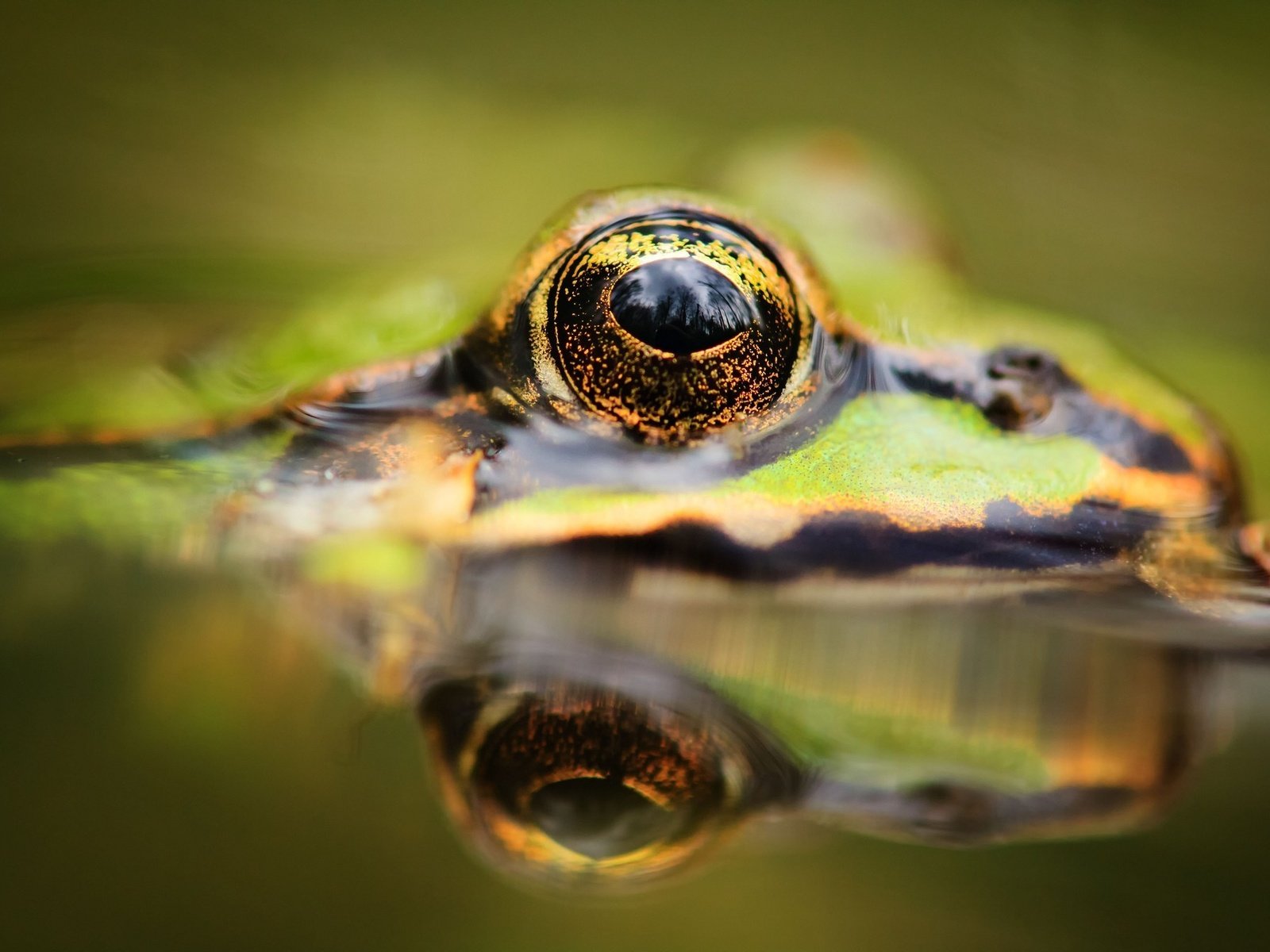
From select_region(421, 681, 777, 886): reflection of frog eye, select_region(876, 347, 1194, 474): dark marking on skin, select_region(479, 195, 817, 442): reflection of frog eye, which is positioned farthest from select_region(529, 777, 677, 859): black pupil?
select_region(876, 347, 1194, 474): dark marking on skin

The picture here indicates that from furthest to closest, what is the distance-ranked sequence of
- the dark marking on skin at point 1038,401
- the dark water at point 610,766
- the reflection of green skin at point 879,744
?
the dark marking on skin at point 1038,401
the reflection of green skin at point 879,744
the dark water at point 610,766

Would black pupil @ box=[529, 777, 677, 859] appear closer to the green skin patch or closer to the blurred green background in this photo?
the blurred green background

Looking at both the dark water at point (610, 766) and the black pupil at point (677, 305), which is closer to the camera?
the dark water at point (610, 766)

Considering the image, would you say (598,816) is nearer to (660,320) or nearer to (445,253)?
(660,320)

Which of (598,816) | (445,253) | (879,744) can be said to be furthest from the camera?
(445,253)

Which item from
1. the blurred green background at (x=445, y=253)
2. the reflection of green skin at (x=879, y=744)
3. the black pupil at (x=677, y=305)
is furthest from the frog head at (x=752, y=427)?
the blurred green background at (x=445, y=253)

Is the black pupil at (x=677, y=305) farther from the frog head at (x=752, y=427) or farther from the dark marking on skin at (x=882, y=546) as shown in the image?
the dark marking on skin at (x=882, y=546)

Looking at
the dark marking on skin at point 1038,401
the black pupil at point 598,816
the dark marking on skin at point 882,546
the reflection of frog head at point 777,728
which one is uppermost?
the dark marking on skin at point 1038,401

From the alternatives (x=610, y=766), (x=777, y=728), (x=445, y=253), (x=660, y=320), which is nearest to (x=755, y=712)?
(x=777, y=728)
